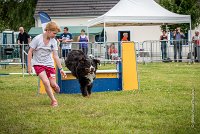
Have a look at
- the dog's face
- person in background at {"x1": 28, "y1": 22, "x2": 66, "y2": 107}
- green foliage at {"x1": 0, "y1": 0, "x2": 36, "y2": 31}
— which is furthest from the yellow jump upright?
green foliage at {"x1": 0, "y1": 0, "x2": 36, "y2": 31}

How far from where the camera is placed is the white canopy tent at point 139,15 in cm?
2725

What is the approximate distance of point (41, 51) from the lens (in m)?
10.3

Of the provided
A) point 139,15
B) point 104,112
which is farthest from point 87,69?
point 139,15

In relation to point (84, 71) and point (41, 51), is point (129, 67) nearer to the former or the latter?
point (84, 71)

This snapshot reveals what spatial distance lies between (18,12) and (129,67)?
138 ft

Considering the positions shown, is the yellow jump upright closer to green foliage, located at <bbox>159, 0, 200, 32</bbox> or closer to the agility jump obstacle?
the agility jump obstacle

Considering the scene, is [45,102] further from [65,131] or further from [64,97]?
[65,131]

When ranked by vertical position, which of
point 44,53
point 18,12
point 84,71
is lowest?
point 84,71

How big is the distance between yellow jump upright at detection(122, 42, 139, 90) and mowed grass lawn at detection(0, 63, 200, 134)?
0.38 meters

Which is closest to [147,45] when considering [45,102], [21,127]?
[45,102]

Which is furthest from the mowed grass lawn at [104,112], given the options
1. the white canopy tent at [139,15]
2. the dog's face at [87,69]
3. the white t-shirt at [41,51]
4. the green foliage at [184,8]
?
the green foliage at [184,8]

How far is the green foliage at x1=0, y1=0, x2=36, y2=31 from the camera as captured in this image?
54.0m

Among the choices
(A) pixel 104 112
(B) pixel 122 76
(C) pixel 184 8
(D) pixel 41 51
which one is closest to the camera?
(A) pixel 104 112

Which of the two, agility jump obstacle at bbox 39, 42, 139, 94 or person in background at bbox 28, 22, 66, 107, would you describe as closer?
person in background at bbox 28, 22, 66, 107
